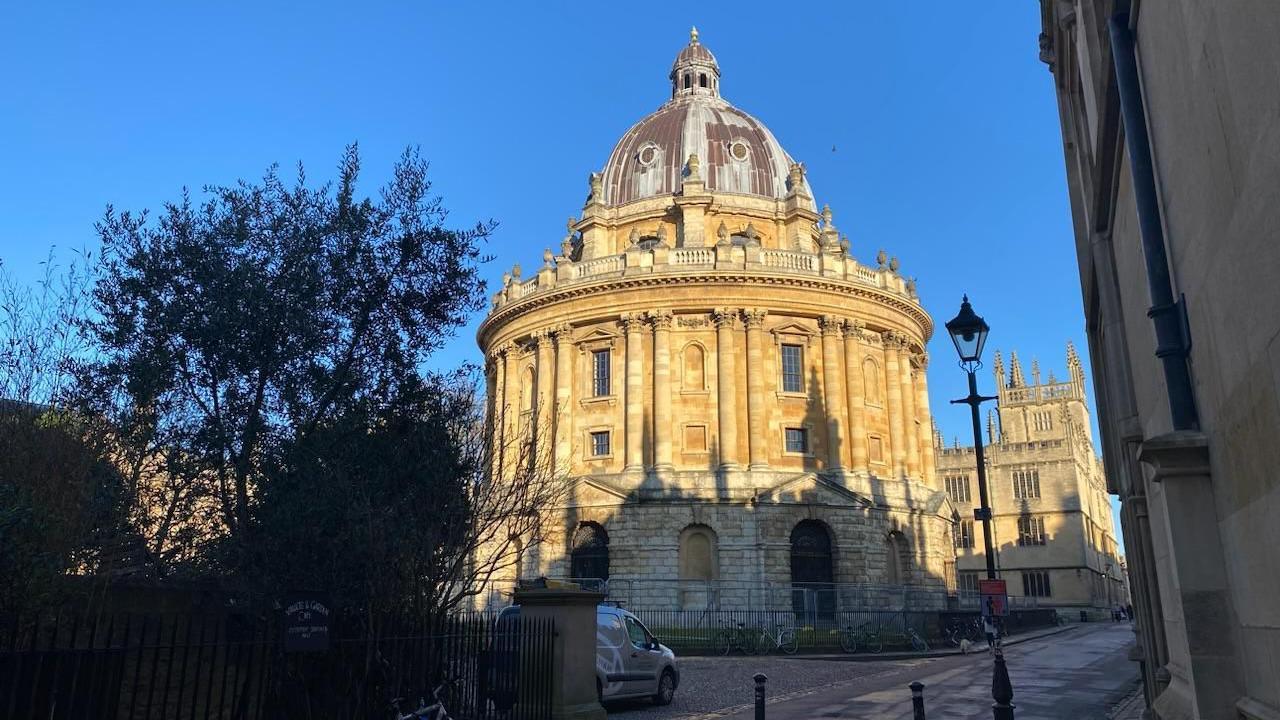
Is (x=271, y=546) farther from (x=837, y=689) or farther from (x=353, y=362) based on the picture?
(x=837, y=689)

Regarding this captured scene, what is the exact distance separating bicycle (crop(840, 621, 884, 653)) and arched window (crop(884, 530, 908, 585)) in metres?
8.70

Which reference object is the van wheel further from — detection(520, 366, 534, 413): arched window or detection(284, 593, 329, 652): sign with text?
detection(520, 366, 534, 413): arched window

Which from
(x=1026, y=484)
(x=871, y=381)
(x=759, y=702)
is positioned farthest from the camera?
(x=1026, y=484)

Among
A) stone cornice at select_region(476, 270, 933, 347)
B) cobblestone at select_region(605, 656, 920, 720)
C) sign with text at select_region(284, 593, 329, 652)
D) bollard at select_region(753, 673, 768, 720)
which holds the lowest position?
cobblestone at select_region(605, 656, 920, 720)

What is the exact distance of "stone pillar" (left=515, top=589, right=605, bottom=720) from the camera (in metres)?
11.3

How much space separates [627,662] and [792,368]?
86.9 feet

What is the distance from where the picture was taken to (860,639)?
29.0 m

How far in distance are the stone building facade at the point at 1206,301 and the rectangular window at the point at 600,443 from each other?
31.1 meters

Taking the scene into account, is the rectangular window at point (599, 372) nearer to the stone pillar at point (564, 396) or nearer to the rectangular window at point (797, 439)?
the stone pillar at point (564, 396)

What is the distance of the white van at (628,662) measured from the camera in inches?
540

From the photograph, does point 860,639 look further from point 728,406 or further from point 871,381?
point 871,381

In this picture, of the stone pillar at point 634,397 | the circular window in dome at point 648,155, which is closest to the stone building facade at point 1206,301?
the stone pillar at point 634,397

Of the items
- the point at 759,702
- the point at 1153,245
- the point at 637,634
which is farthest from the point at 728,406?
the point at 1153,245

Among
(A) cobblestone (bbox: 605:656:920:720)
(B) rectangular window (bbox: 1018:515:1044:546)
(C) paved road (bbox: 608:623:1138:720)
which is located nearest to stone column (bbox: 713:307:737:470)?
(A) cobblestone (bbox: 605:656:920:720)
